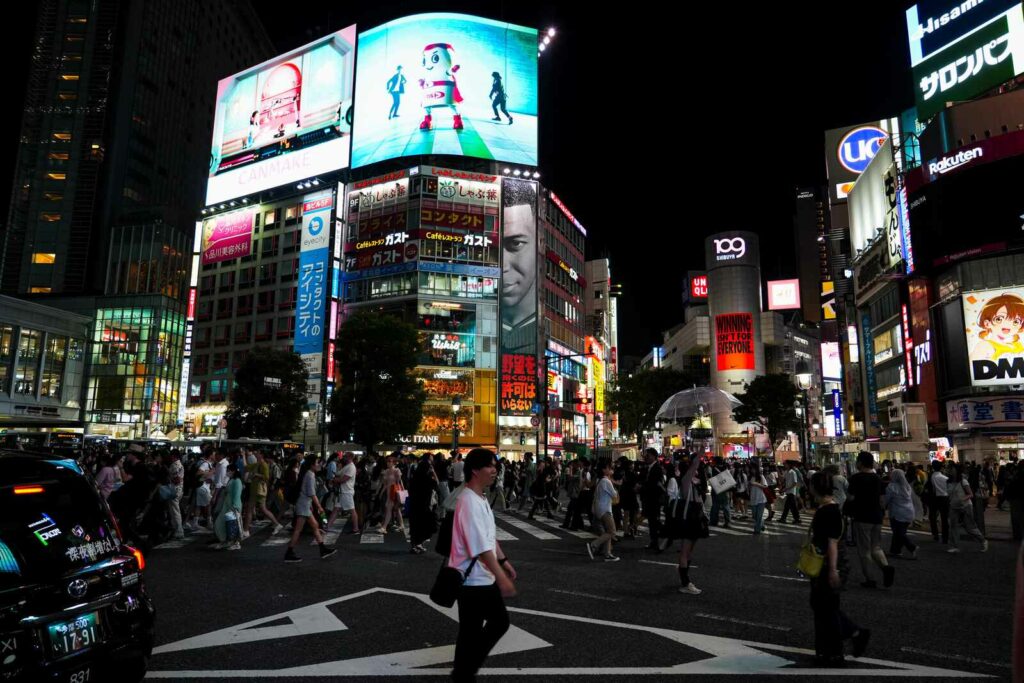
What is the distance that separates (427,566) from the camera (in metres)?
10.8

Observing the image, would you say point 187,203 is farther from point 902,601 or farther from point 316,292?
point 902,601

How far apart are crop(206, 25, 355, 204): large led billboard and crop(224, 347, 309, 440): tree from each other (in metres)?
27.6

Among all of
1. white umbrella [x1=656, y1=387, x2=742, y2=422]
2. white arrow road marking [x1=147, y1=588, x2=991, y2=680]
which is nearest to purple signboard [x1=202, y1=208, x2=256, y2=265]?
white umbrella [x1=656, y1=387, x2=742, y2=422]

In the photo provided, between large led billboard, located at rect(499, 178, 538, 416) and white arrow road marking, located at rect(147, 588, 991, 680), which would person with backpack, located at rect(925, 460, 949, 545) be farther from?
large led billboard, located at rect(499, 178, 538, 416)

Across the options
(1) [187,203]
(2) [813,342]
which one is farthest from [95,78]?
(2) [813,342]

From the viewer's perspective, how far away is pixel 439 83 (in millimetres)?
68812

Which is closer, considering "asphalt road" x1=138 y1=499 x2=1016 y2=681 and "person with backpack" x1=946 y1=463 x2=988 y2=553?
"asphalt road" x1=138 y1=499 x2=1016 y2=681

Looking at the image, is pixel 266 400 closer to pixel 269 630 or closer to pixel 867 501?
pixel 269 630

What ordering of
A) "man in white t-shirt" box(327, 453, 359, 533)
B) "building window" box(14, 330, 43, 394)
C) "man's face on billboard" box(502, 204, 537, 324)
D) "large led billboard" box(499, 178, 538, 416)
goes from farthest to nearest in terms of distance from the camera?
"man's face on billboard" box(502, 204, 537, 324), "large led billboard" box(499, 178, 538, 416), "building window" box(14, 330, 43, 394), "man in white t-shirt" box(327, 453, 359, 533)

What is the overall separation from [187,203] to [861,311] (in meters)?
92.3

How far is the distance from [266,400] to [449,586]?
4848 cm

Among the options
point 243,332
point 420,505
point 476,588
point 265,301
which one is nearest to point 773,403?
point 420,505

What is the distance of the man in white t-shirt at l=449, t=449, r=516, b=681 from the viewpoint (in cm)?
403

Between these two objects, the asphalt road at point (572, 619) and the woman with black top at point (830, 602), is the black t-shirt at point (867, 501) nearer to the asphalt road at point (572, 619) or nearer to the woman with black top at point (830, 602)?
the asphalt road at point (572, 619)
